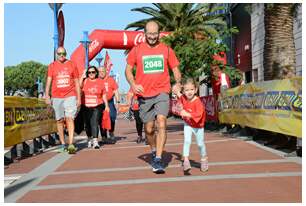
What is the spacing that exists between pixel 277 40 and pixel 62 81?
7504 mm

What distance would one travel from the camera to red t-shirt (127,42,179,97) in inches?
254

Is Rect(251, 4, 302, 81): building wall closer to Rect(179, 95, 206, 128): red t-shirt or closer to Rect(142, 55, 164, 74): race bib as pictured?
Rect(142, 55, 164, 74): race bib

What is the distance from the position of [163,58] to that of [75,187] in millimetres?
2227

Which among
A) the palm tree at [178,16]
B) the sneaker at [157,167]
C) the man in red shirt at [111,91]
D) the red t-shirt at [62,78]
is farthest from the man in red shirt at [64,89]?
the palm tree at [178,16]

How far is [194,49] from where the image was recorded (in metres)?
14.9

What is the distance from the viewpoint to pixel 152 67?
648 centimetres

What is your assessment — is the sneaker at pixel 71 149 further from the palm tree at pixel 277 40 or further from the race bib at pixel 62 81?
the palm tree at pixel 277 40

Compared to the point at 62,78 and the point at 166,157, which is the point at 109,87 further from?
the point at 166,157

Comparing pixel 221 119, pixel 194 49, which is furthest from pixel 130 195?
pixel 194 49

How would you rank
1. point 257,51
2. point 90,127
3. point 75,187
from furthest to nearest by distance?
point 257,51 < point 90,127 < point 75,187

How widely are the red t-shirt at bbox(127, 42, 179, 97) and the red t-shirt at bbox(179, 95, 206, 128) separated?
1.26 ft

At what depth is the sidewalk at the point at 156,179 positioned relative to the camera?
460 cm

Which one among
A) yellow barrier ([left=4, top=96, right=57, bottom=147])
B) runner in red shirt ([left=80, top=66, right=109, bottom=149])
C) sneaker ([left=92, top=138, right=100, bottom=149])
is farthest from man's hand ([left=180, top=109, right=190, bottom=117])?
runner in red shirt ([left=80, top=66, right=109, bottom=149])

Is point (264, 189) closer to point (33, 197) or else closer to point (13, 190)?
A: point (33, 197)
